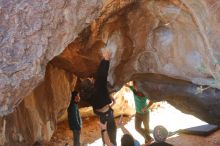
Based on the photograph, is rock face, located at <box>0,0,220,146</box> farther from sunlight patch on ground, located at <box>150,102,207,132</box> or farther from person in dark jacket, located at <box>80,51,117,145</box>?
sunlight patch on ground, located at <box>150,102,207,132</box>

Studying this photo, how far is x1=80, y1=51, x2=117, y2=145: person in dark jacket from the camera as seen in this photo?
5426 millimetres

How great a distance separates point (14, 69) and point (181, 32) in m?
2.85

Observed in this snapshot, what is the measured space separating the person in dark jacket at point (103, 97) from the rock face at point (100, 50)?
1.86ft

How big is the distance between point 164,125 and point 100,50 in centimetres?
317

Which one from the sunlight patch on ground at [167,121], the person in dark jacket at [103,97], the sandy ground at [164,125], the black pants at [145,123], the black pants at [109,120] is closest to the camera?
the person in dark jacket at [103,97]

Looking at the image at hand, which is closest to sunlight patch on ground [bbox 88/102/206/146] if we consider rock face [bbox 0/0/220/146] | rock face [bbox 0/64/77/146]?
rock face [bbox 0/64/77/146]

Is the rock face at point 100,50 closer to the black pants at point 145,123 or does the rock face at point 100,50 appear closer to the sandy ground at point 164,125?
the black pants at point 145,123

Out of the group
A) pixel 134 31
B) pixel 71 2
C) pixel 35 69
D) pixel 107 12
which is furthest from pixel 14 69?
pixel 134 31

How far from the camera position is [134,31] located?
6.55m

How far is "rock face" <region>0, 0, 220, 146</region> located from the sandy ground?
66cm

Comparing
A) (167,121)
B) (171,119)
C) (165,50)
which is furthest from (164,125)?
(165,50)

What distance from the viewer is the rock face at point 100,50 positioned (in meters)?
4.30

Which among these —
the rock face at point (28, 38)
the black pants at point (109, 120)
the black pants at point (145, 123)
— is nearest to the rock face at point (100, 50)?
the rock face at point (28, 38)

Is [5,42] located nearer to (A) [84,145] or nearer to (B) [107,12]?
(B) [107,12]
